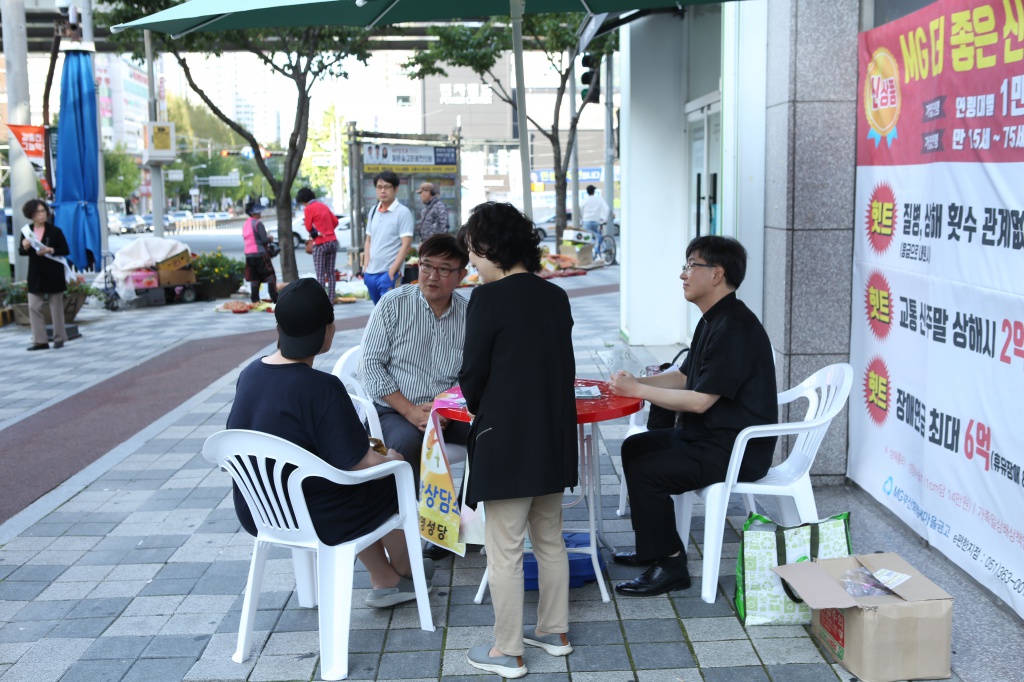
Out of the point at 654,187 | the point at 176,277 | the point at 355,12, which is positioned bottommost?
the point at 176,277

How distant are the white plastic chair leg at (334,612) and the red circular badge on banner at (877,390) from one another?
266 centimetres

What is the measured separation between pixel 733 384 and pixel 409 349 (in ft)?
4.80

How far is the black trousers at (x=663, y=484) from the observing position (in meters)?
3.90

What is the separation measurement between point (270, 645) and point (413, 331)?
1.48 m

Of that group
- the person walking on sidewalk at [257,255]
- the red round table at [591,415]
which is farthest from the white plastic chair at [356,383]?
the person walking on sidewalk at [257,255]

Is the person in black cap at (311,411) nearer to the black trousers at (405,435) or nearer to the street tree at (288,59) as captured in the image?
the black trousers at (405,435)

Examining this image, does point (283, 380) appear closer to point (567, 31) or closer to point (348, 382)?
point (348, 382)

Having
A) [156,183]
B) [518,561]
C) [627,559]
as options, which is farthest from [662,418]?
[156,183]

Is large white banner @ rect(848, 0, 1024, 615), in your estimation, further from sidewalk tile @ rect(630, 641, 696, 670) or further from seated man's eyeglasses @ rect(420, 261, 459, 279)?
seated man's eyeglasses @ rect(420, 261, 459, 279)

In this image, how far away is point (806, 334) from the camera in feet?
16.8

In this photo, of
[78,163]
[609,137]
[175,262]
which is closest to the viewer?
[78,163]

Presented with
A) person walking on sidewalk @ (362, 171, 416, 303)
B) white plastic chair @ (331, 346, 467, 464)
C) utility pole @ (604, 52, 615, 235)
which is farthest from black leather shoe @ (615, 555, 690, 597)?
utility pole @ (604, 52, 615, 235)

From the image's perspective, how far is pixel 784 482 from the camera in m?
3.96

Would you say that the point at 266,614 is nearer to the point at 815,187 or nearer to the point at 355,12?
the point at 355,12
